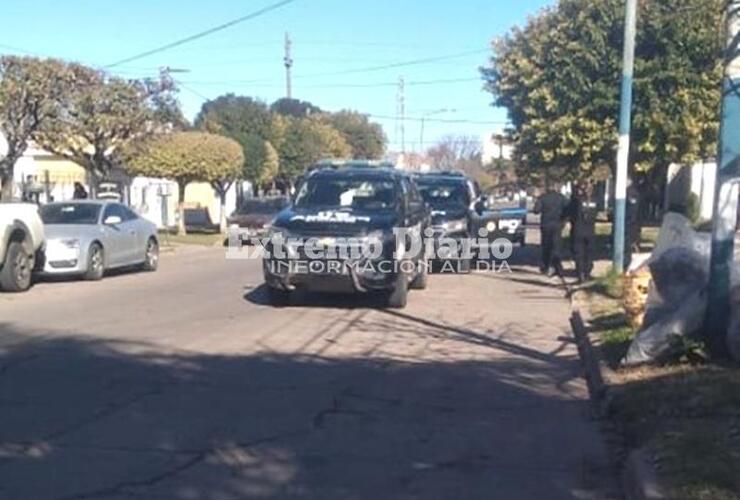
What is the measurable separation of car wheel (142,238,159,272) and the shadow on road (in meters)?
12.0

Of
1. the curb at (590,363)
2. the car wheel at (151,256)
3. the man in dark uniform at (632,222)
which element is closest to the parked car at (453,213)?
the man in dark uniform at (632,222)

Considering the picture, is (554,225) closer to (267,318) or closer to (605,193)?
(267,318)

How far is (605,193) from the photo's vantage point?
179 ft

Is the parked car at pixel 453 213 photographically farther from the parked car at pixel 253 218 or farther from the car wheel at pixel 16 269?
the parked car at pixel 253 218

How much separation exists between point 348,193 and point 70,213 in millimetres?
7039

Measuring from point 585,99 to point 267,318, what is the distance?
10411mm

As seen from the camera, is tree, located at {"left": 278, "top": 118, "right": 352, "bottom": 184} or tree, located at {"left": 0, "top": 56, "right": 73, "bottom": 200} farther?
tree, located at {"left": 278, "top": 118, "right": 352, "bottom": 184}

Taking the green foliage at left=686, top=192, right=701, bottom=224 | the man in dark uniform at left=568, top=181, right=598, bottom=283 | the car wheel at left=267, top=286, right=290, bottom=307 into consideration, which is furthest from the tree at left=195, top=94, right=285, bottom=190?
the car wheel at left=267, top=286, right=290, bottom=307

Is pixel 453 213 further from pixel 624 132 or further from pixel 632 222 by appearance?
pixel 624 132

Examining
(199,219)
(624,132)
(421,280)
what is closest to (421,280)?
(421,280)

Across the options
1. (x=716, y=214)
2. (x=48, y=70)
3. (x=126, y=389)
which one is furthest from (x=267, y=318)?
(x=48, y=70)

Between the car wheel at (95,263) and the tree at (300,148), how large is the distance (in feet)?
149

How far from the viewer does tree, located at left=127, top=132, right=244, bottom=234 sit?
40812 millimetres

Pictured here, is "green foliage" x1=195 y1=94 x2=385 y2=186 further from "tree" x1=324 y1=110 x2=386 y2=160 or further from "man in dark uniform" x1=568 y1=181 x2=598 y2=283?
"man in dark uniform" x1=568 y1=181 x2=598 y2=283
